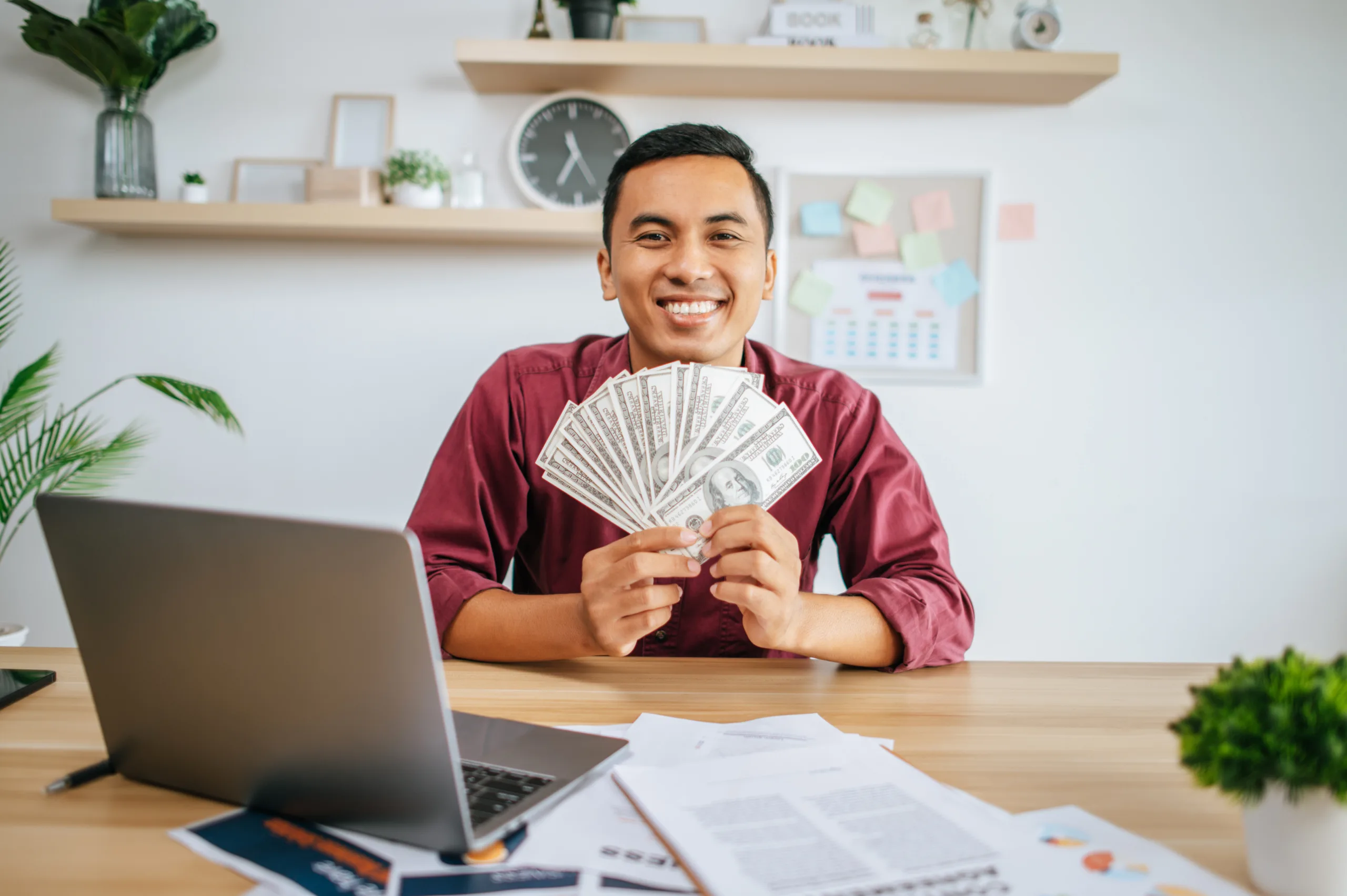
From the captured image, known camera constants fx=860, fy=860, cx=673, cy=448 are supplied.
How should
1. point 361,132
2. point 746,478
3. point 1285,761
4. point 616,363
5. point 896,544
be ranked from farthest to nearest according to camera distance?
point 361,132 → point 616,363 → point 896,544 → point 746,478 → point 1285,761

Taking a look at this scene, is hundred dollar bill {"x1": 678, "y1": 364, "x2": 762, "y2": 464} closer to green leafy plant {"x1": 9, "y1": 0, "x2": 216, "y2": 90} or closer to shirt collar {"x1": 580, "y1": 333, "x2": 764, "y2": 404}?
shirt collar {"x1": 580, "y1": 333, "x2": 764, "y2": 404}

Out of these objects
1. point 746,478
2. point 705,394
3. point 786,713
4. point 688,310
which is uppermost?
point 688,310

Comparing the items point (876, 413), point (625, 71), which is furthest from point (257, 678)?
point (625, 71)

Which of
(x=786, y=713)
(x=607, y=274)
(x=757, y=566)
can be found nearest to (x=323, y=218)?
(x=607, y=274)

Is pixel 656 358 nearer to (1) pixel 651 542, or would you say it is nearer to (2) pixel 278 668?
(1) pixel 651 542

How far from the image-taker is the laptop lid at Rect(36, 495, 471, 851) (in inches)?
21.1

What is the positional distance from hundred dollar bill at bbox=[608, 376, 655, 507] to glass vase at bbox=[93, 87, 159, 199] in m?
1.70

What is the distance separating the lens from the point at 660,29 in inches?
87.7

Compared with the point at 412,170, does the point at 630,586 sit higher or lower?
lower

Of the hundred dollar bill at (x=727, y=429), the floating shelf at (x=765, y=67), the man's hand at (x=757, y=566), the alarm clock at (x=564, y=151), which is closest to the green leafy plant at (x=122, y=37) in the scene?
the floating shelf at (x=765, y=67)

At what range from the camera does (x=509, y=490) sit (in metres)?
1.42

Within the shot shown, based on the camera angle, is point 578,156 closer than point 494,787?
No

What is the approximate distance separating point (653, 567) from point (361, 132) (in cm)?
178

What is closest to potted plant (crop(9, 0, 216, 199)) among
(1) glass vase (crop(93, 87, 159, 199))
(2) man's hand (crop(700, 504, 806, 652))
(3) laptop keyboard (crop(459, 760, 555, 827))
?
(1) glass vase (crop(93, 87, 159, 199))
